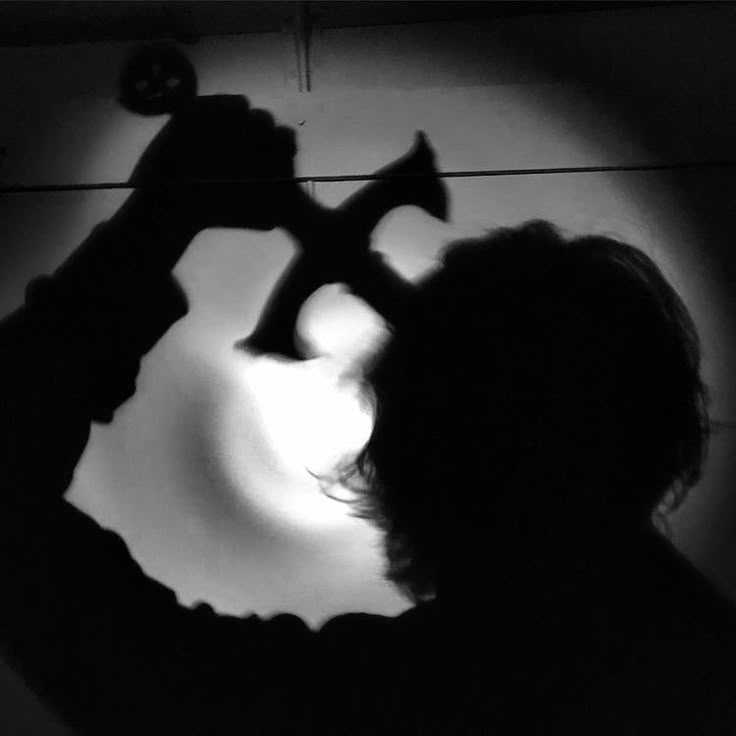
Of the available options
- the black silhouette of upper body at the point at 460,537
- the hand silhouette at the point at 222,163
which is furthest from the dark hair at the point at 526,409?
the hand silhouette at the point at 222,163

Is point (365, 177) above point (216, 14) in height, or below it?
below

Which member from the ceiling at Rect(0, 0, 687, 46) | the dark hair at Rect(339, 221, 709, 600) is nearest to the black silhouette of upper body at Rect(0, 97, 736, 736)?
the dark hair at Rect(339, 221, 709, 600)

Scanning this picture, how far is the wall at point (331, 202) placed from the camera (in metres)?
0.73

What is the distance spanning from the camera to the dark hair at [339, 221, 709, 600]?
2.35ft

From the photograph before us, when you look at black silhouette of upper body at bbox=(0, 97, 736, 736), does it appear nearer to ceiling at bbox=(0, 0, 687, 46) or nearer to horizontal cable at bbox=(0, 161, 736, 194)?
horizontal cable at bbox=(0, 161, 736, 194)

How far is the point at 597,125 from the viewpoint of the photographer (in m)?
0.77

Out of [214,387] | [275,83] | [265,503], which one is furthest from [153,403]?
[275,83]

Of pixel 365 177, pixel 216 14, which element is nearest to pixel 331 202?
pixel 365 177

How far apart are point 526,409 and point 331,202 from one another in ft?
1.15

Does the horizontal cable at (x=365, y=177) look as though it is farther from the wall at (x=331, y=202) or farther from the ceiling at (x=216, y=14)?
the ceiling at (x=216, y=14)

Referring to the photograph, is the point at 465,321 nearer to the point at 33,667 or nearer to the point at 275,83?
the point at 275,83

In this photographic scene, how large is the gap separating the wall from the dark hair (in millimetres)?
32

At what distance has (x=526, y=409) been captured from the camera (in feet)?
2.38

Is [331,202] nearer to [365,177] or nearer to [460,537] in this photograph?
[365,177]
